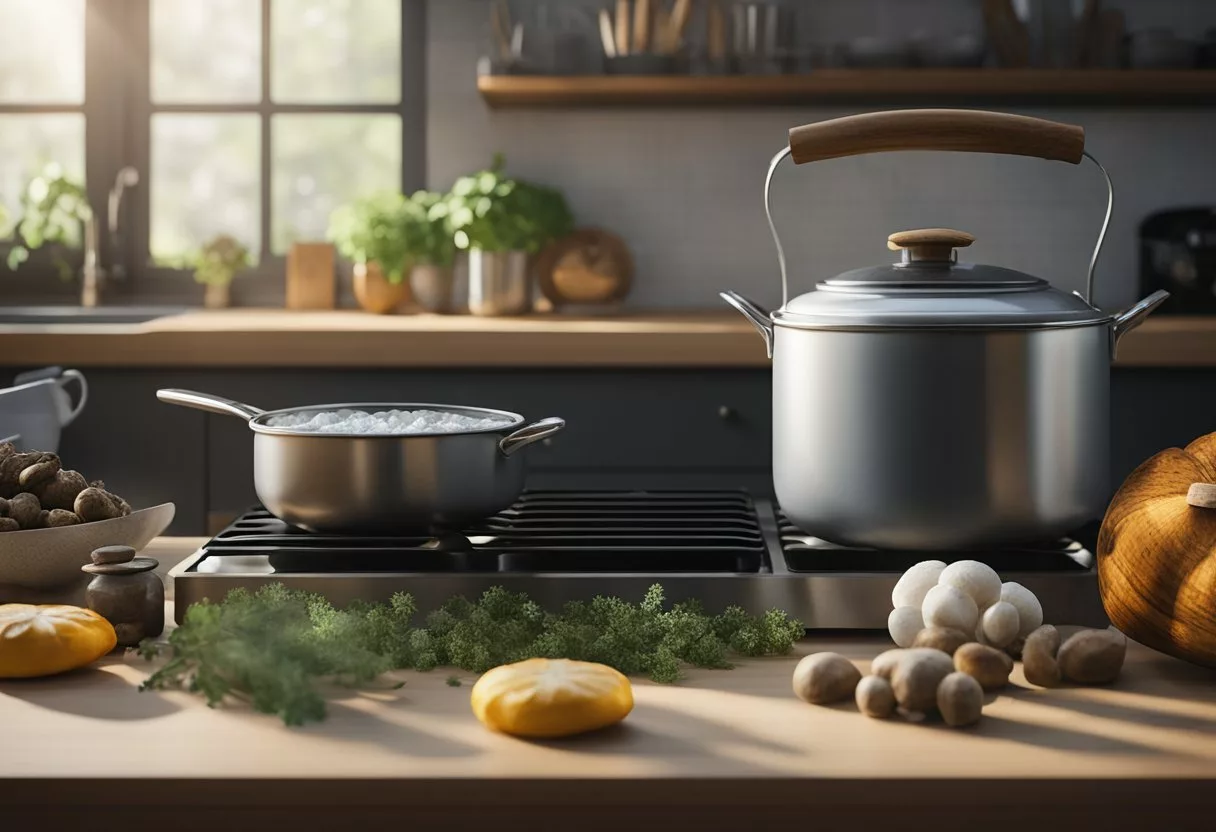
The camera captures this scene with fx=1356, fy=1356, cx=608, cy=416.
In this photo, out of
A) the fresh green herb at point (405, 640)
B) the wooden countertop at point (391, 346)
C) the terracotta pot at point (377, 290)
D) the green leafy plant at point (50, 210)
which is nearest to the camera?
the fresh green herb at point (405, 640)

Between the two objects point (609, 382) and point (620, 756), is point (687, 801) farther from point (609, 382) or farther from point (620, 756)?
point (609, 382)

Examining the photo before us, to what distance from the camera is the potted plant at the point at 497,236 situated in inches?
121

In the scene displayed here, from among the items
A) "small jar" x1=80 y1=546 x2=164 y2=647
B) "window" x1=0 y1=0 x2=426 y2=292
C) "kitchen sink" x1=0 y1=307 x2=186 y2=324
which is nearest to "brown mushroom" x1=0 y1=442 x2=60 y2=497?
"small jar" x1=80 y1=546 x2=164 y2=647

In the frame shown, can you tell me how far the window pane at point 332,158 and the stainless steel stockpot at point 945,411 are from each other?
2.73 meters

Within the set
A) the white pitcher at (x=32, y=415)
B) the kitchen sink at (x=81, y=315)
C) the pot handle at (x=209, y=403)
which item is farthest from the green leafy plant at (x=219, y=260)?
the pot handle at (x=209, y=403)

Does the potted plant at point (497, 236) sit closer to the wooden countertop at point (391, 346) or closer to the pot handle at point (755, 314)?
the wooden countertop at point (391, 346)

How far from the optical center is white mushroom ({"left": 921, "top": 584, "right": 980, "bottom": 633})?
0.82 metres

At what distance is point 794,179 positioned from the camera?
3453mm

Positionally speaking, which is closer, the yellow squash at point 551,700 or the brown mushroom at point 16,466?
the yellow squash at point 551,700

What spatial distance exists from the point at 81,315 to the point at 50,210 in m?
0.31

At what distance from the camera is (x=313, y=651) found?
80cm

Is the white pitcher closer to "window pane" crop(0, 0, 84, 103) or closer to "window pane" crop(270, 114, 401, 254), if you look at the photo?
"window pane" crop(270, 114, 401, 254)

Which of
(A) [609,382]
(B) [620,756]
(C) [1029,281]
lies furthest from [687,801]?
(A) [609,382]

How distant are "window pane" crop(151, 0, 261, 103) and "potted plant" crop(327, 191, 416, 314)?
582 millimetres
